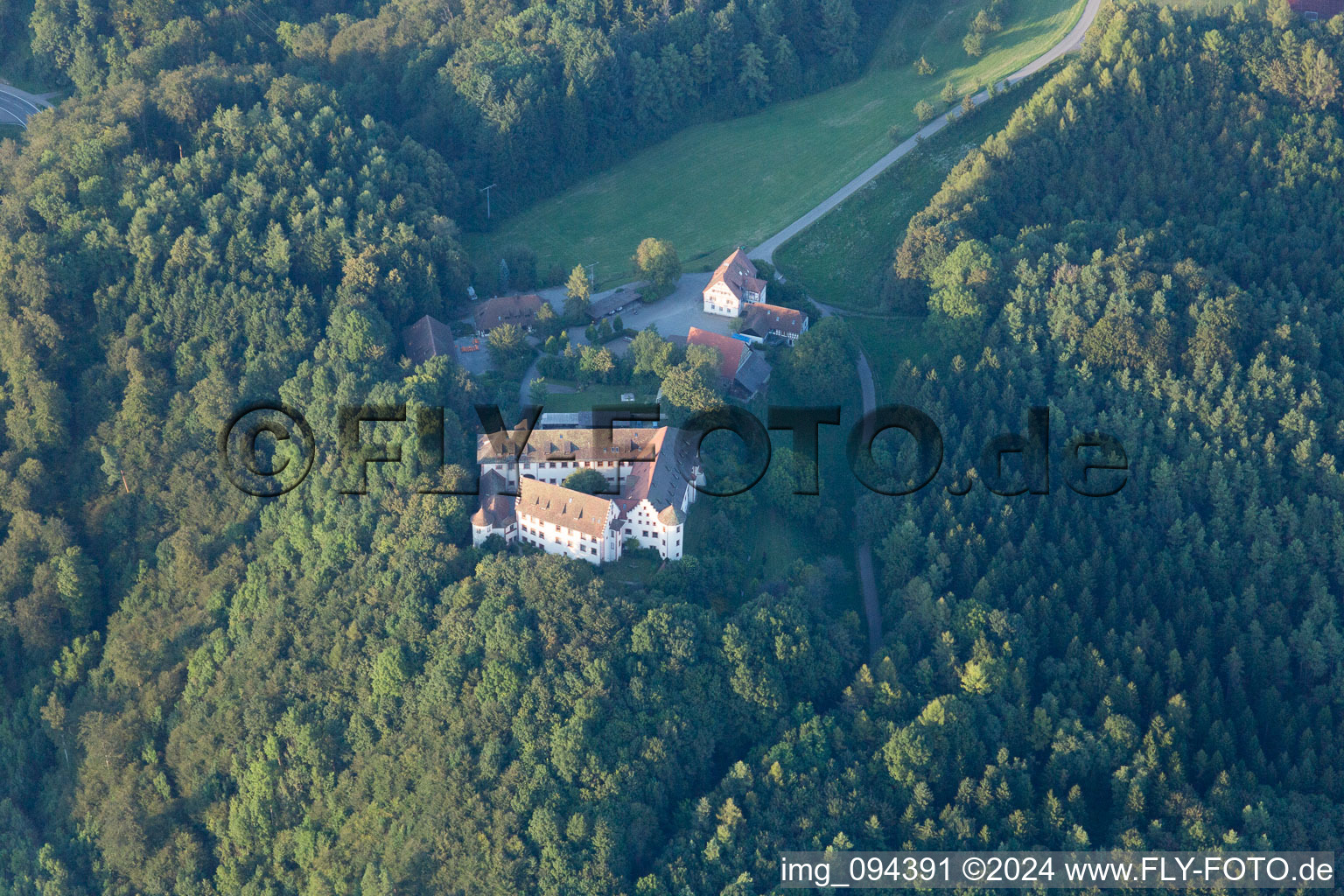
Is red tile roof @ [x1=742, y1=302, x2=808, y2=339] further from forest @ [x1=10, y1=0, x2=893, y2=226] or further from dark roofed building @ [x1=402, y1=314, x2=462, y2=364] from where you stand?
forest @ [x1=10, y1=0, x2=893, y2=226]

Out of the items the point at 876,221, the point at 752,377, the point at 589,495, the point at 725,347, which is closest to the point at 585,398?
the point at 725,347

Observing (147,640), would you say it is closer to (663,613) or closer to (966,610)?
(663,613)

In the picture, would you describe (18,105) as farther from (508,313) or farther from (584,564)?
(584,564)

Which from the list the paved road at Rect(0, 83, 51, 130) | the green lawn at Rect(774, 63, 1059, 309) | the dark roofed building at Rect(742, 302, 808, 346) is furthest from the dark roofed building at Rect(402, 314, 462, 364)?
the paved road at Rect(0, 83, 51, 130)

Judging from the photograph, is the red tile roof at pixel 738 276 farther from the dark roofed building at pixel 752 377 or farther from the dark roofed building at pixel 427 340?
the dark roofed building at pixel 427 340

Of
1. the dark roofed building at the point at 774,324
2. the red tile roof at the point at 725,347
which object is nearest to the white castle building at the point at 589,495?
the red tile roof at the point at 725,347

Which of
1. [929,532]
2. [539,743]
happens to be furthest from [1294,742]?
[539,743]
